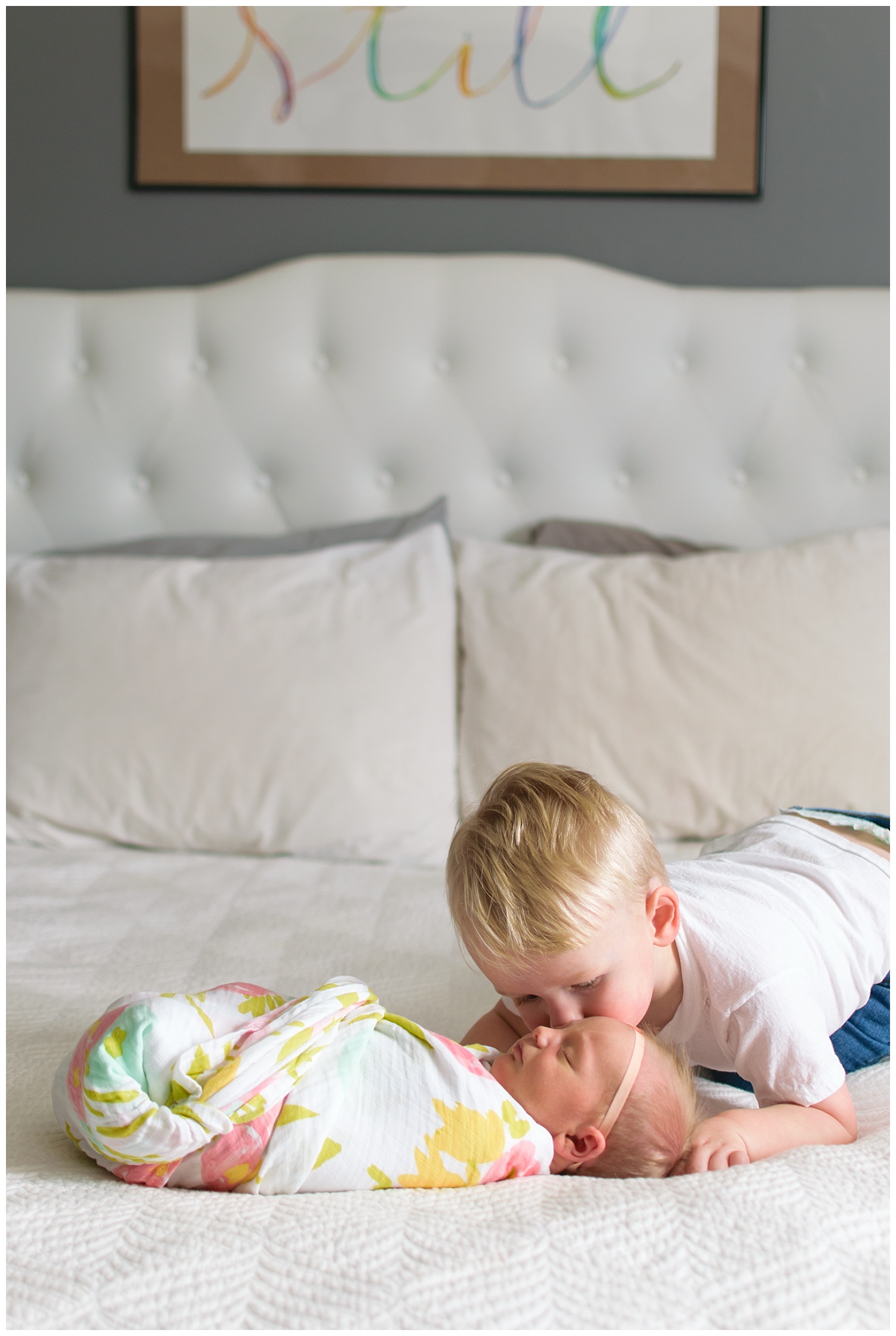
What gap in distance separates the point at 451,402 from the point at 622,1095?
139 cm

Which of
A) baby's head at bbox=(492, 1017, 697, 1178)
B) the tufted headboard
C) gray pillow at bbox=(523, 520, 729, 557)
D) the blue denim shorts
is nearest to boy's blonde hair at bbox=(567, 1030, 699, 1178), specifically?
baby's head at bbox=(492, 1017, 697, 1178)

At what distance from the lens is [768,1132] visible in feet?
2.50

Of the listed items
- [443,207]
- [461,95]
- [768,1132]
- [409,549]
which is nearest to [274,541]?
[409,549]

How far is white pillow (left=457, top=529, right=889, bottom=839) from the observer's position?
146 cm

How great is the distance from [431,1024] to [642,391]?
126cm

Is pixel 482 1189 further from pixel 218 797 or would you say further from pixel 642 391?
pixel 642 391

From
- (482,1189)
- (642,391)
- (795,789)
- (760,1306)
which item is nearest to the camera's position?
(760,1306)

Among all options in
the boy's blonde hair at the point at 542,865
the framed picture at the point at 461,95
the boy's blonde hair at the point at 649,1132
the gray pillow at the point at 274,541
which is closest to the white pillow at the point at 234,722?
the gray pillow at the point at 274,541

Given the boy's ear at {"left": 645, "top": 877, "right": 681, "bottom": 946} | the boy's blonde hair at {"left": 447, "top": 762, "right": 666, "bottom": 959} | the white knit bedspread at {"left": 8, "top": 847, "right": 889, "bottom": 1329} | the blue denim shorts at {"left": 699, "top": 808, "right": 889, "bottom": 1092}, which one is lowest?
the blue denim shorts at {"left": 699, "top": 808, "right": 889, "bottom": 1092}

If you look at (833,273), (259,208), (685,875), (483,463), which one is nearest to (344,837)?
(685,875)

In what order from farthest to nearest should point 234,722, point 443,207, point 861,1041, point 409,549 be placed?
point 443,207 < point 409,549 < point 234,722 < point 861,1041

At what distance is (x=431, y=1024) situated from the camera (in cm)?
99

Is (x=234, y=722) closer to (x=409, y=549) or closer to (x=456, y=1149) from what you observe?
(x=409, y=549)

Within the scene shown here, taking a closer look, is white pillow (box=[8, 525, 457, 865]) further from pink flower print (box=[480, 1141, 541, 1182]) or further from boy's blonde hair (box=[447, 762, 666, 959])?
pink flower print (box=[480, 1141, 541, 1182])
